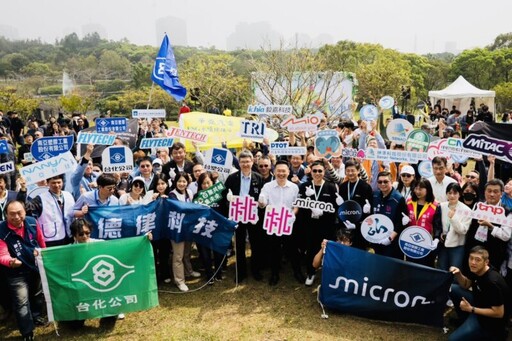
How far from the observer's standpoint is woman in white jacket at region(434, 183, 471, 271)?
18.1 feet

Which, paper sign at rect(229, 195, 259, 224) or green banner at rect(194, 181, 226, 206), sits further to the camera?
green banner at rect(194, 181, 226, 206)

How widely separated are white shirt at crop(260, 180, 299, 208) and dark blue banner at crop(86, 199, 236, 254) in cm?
75

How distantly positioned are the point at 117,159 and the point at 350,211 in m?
4.06

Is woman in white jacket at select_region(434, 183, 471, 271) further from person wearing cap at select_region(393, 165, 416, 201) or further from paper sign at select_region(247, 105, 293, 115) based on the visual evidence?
paper sign at select_region(247, 105, 293, 115)

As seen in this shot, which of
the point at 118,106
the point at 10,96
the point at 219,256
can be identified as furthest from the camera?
the point at 118,106

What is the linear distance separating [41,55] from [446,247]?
153095mm

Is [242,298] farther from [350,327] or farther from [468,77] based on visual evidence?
[468,77]

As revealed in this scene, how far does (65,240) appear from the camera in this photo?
19.9 ft

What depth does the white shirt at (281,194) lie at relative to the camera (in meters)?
6.69

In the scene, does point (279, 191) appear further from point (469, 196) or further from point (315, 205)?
point (469, 196)

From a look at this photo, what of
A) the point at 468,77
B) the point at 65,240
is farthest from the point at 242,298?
the point at 468,77

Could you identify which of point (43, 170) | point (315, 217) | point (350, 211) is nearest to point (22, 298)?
point (43, 170)

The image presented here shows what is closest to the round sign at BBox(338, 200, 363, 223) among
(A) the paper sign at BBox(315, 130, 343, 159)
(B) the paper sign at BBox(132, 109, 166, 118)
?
(A) the paper sign at BBox(315, 130, 343, 159)

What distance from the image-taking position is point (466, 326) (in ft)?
16.6
